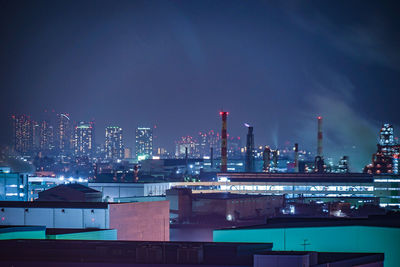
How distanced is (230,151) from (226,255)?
4967 inches

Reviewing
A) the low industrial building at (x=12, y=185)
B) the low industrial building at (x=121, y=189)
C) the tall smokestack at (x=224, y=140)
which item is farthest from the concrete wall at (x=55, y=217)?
the tall smokestack at (x=224, y=140)

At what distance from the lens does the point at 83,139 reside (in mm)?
135875

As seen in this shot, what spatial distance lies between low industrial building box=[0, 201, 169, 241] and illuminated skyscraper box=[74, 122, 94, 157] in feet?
380

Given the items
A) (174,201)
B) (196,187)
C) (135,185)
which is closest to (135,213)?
(174,201)

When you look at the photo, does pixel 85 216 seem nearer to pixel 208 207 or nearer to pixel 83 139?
pixel 208 207

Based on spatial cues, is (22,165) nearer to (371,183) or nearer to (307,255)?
(371,183)

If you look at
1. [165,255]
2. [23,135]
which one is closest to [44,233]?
[165,255]

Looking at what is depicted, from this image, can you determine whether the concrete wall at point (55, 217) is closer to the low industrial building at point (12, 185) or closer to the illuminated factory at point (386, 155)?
the low industrial building at point (12, 185)

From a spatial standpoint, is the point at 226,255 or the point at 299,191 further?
the point at 299,191

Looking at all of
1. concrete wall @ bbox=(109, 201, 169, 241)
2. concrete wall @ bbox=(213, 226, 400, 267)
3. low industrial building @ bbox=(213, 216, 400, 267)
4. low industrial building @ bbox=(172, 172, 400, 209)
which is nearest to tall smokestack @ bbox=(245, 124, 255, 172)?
low industrial building @ bbox=(172, 172, 400, 209)

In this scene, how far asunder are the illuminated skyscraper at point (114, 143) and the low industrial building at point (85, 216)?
115248 millimetres

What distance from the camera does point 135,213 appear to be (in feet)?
61.9

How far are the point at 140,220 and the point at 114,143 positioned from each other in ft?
386

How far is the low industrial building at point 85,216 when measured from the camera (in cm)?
1798
